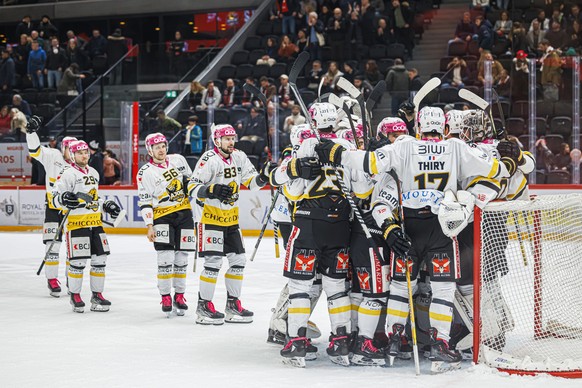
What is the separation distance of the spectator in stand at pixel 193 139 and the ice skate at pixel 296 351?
8.61 m

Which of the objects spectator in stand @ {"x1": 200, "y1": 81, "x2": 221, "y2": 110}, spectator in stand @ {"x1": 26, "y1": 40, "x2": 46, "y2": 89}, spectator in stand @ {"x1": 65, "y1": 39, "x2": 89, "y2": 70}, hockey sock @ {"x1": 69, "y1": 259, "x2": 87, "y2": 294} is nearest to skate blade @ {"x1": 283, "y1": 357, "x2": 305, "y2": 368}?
hockey sock @ {"x1": 69, "y1": 259, "x2": 87, "y2": 294}

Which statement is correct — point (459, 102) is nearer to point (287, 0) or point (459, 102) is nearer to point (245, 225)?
point (245, 225)

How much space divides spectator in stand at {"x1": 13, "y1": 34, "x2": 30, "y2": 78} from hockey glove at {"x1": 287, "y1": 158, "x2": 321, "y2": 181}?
49.8 ft

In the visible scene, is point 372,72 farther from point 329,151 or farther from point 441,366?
point 441,366

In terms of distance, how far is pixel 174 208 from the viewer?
22.8 feet

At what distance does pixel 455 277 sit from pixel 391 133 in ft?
3.61

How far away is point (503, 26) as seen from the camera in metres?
14.7

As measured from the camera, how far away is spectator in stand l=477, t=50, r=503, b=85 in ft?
39.1

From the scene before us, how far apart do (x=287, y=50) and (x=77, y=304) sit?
1000 cm

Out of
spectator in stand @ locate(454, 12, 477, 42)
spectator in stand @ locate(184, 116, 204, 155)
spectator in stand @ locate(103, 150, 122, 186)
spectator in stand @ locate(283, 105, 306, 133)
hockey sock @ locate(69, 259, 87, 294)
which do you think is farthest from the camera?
spectator in stand @ locate(454, 12, 477, 42)

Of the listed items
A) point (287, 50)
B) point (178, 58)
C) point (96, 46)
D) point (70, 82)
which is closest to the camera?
point (287, 50)

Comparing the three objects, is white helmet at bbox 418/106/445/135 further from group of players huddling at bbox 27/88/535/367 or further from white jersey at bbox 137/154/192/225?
white jersey at bbox 137/154/192/225

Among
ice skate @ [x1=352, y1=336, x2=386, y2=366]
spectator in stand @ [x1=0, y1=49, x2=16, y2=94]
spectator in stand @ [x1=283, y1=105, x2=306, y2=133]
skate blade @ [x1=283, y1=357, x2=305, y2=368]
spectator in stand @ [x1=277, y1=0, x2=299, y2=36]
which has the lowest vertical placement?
skate blade @ [x1=283, y1=357, x2=305, y2=368]

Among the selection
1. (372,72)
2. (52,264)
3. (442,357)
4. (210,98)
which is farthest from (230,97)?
(442,357)
